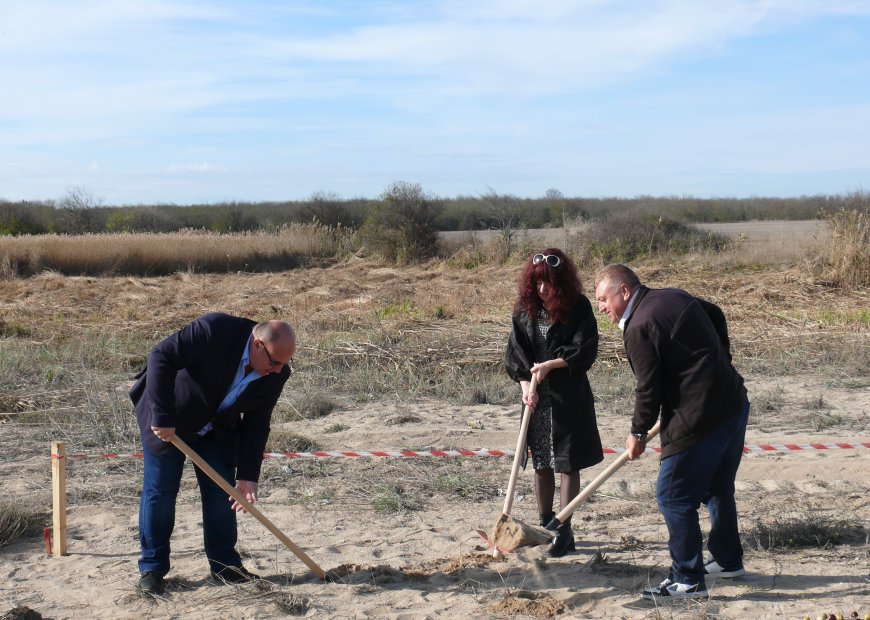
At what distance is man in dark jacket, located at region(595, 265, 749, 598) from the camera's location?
4090mm

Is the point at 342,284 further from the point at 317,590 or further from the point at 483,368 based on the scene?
the point at 317,590

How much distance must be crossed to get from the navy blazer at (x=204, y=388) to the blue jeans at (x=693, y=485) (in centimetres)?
196

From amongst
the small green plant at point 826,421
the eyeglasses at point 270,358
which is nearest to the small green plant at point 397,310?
the small green plant at point 826,421

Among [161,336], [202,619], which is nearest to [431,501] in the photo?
[202,619]

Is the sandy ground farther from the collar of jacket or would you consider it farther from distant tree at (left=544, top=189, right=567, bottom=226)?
distant tree at (left=544, top=189, right=567, bottom=226)

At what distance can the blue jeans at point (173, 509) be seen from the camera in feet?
15.4

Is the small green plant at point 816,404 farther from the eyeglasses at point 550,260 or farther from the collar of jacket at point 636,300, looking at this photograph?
the collar of jacket at point 636,300

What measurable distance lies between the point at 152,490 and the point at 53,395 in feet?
18.8

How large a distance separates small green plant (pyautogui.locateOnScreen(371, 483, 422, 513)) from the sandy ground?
45 mm

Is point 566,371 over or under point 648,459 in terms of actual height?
over

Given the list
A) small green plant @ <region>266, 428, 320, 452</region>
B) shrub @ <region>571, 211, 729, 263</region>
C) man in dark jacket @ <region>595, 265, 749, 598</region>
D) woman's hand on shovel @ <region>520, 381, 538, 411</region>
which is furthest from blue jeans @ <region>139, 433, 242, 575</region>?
shrub @ <region>571, 211, 729, 263</region>

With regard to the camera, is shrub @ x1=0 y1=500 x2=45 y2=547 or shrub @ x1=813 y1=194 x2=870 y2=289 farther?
shrub @ x1=813 y1=194 x2=870 y2=289

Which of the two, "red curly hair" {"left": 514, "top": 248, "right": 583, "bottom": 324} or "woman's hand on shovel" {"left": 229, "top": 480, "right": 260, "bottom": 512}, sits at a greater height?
"red curly hair" {"left": 514, "top": 248, "right": 583, "bottom": 324}

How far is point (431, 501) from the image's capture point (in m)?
6.41
